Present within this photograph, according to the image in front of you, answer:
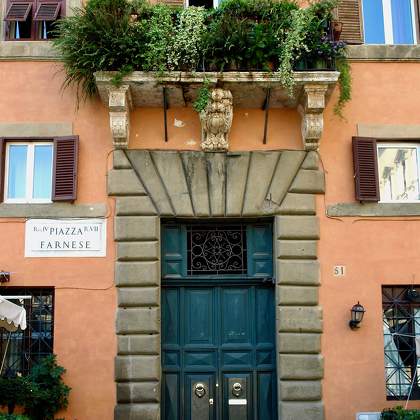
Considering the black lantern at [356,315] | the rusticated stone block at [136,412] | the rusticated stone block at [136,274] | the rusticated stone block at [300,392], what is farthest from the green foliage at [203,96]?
the rusticated stone block at [136,412]

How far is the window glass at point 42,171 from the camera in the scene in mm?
10617

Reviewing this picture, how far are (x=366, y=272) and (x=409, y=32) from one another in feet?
13.0

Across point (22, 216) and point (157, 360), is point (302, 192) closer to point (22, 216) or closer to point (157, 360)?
point (157, 360)

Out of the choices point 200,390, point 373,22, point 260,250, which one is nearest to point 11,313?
point 200,390

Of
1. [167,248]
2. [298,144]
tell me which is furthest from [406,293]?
[167,248]

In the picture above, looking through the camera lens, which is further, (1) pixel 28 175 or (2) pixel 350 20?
(2) pixel 350 20

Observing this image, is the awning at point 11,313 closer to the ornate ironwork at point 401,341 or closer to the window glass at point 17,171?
the window glass at point 17,171

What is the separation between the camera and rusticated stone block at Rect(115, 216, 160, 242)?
10281 millimetres

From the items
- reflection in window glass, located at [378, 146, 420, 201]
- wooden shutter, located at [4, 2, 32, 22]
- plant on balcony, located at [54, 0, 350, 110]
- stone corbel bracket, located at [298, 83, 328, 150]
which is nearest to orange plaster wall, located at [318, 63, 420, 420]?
stone corbel bracket, located at [298, 83, 328, 150]

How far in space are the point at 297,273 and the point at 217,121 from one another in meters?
2.48

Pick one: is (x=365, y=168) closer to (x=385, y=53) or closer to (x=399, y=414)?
A: (x=385, y=53)

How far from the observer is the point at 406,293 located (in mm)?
10516

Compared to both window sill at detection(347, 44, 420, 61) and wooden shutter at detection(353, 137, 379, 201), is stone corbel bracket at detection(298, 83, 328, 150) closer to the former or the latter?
wooden shutter at detection(353, 137, 379, 201)

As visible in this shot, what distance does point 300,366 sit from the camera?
32.9 ft
